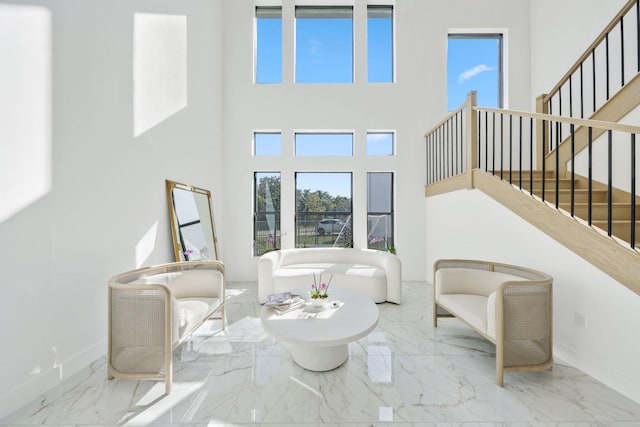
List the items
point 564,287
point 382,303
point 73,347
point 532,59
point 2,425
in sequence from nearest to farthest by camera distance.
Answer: point 2,425 < point 73,347 < point 564,287 < point 382,303 < point 532,59

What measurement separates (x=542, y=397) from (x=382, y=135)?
435 centimetres

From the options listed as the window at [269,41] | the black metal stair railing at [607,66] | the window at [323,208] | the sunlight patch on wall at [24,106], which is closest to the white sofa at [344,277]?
the window at [323,208]

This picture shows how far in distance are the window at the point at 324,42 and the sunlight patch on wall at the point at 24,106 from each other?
3.94 meters

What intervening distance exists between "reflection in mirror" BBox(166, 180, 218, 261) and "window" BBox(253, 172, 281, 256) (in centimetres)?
92

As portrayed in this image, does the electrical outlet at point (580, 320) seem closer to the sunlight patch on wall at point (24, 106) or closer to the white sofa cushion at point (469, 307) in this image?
the white sofa cushion at point (469, 307)

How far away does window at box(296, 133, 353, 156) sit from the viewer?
206 inches

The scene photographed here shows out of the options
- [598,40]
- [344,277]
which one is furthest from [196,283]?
[598,40]

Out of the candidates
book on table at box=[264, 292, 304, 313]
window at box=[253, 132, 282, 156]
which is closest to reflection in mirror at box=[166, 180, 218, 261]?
window at box=[253, 132, 282, 156]

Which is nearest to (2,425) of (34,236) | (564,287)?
(34,236)

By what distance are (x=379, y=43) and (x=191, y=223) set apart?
4.67 meters

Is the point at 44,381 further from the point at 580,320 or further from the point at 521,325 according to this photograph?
the point at 580,320

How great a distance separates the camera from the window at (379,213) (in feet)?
17.2

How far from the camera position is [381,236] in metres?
5.25

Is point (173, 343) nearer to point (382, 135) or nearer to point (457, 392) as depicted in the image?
point (457, 392)
